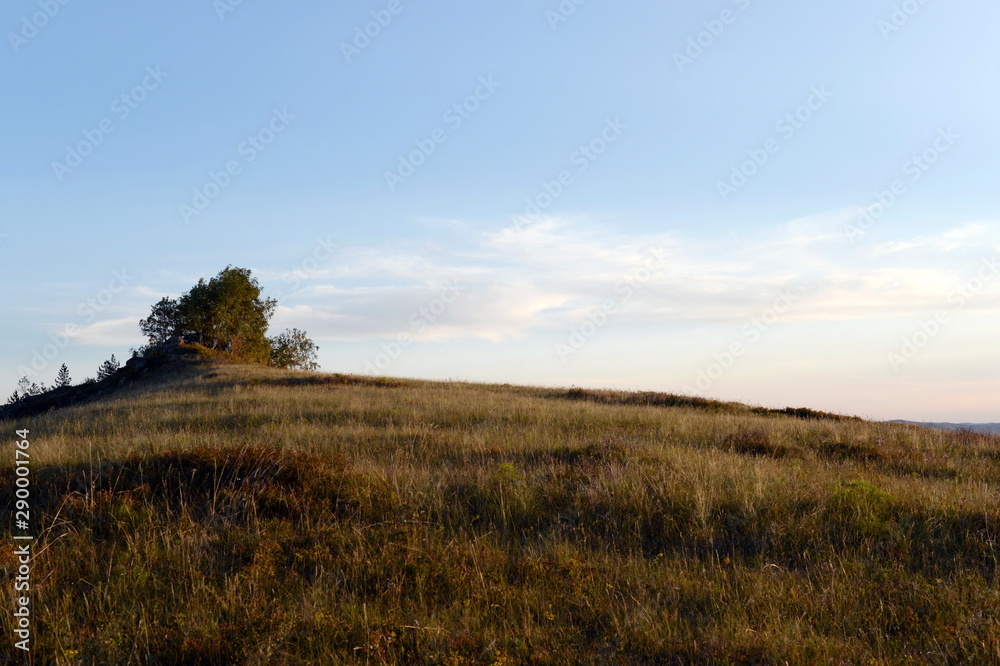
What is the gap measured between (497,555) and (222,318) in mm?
51314

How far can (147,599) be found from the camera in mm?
5555

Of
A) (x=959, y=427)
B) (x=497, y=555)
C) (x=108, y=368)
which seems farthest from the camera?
(x=108, y=368)

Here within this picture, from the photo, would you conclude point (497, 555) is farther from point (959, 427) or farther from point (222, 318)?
point (222, 318)

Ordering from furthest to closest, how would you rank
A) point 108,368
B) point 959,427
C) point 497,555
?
point 108,368
point 959,427
point 497,555

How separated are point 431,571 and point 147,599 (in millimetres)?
2432

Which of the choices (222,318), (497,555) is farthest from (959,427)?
(222,318)

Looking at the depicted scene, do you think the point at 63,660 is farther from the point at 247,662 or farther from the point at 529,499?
the point at 529,499

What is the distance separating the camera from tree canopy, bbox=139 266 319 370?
171ft

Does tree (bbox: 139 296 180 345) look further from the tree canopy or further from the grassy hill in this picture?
the grassy hill

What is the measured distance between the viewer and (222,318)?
172 ft

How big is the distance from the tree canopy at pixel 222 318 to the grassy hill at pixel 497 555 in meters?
43.5

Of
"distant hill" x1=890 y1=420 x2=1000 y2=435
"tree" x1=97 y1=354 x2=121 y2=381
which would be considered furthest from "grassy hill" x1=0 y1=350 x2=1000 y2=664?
"tree" x1=97 y1=354 x2=121 y2=381

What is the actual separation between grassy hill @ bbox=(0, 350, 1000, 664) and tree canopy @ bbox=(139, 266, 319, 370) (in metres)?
43.5

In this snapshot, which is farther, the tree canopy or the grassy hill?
the tree canopy
